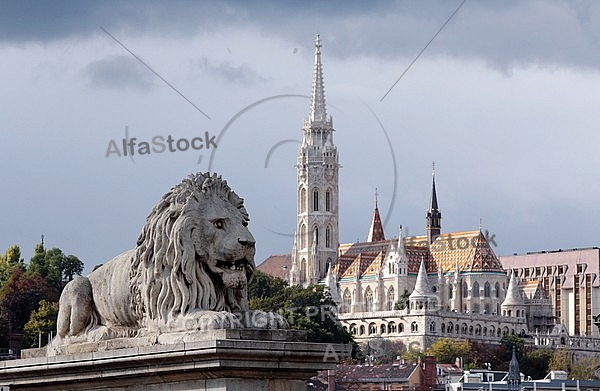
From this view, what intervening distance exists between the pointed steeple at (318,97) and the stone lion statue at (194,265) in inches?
6220

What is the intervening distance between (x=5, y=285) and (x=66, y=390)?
10128 cm

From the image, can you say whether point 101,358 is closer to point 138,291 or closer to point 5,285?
point 138,291

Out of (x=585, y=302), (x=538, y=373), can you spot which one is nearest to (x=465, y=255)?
(x=585, y=302)

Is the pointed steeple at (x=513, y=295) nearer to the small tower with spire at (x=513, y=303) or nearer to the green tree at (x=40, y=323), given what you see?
the small tower with spire at (x=513, y=303)

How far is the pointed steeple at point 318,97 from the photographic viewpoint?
Answer: 177 metres

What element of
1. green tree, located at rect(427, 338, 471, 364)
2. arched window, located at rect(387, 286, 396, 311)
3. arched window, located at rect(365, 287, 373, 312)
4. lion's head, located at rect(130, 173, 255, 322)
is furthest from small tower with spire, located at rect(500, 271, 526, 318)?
lion's head, located at rect(130, 173, 255, 322)

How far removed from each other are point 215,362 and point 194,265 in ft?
2.79

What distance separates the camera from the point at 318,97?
604 feet

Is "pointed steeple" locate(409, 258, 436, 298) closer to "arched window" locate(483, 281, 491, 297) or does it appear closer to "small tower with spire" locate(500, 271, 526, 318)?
"small tower with spire" locate(500, 271, 526, 318)

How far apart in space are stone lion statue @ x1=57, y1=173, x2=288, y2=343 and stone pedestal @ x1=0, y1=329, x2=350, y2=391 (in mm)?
168

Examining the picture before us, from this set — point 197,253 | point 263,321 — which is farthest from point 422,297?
point 263,321

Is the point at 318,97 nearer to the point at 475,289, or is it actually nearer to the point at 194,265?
the point at 475,289

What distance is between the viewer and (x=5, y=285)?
112250 millimetres

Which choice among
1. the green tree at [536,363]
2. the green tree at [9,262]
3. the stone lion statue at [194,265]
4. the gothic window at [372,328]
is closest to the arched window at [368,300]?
the gothic window at [372,328]
